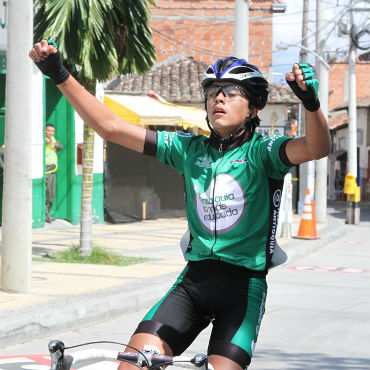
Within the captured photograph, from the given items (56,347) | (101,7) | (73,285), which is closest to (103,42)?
(101,7)

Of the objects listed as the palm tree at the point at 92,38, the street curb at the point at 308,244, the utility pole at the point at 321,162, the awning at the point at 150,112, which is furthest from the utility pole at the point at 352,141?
the palm tree at the point at 92,38

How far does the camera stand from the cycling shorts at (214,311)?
3.74 m

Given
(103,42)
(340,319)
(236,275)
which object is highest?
(103,42)

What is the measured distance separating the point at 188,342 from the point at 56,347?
77 centimetres

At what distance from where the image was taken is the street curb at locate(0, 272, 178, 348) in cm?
775

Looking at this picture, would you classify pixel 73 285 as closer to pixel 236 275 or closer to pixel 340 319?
pixel 340 319

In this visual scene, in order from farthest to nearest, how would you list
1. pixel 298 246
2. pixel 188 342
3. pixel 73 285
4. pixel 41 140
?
pixel 41 140
pixel 298 246
pixel 73 285
pixel 188 342

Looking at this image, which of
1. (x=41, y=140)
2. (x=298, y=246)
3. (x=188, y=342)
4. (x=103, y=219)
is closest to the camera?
(x=188, y=342)

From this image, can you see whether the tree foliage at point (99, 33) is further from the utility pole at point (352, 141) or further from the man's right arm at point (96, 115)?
the utility pole at point (352, 141)

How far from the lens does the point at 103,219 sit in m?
21.8

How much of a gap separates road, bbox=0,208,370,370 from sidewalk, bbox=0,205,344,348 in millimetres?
124

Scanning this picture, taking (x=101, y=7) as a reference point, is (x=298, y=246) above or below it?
below

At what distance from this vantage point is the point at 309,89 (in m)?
3.65

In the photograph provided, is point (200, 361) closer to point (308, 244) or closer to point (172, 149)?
point (172, 149)
